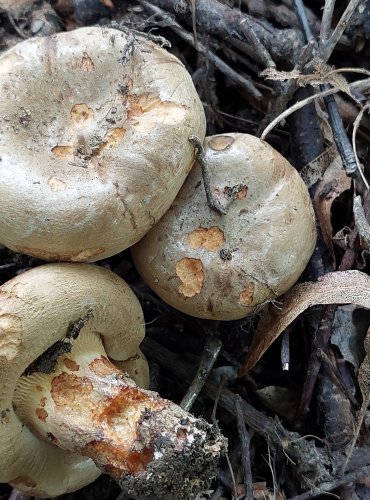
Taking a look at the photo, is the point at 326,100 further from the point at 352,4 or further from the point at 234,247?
the point at 234,247

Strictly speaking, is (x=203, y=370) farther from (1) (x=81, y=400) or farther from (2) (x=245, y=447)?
(1) (x=81, y=400)

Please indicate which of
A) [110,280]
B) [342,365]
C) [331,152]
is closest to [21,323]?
[110,280]

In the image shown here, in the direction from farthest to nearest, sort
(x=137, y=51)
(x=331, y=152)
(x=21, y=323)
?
(x=331, y=152)
(x=137, y=51)
(x=21, y=323)

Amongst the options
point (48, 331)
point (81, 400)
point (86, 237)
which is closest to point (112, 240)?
point (86, 237)

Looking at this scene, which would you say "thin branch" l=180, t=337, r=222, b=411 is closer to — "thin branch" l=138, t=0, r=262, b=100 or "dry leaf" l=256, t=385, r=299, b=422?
"dry leaf" l=256, t=385, r=299, b=422

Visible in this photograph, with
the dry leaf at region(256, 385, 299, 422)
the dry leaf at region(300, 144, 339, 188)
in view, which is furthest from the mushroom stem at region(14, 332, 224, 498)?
the dry leaf at region(300, 144, 339, 188)

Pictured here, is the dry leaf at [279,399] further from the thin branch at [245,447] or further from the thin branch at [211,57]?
the thin branch at [211,57]

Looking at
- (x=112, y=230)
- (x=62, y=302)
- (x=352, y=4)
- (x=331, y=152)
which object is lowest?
(x=331, y=152)
